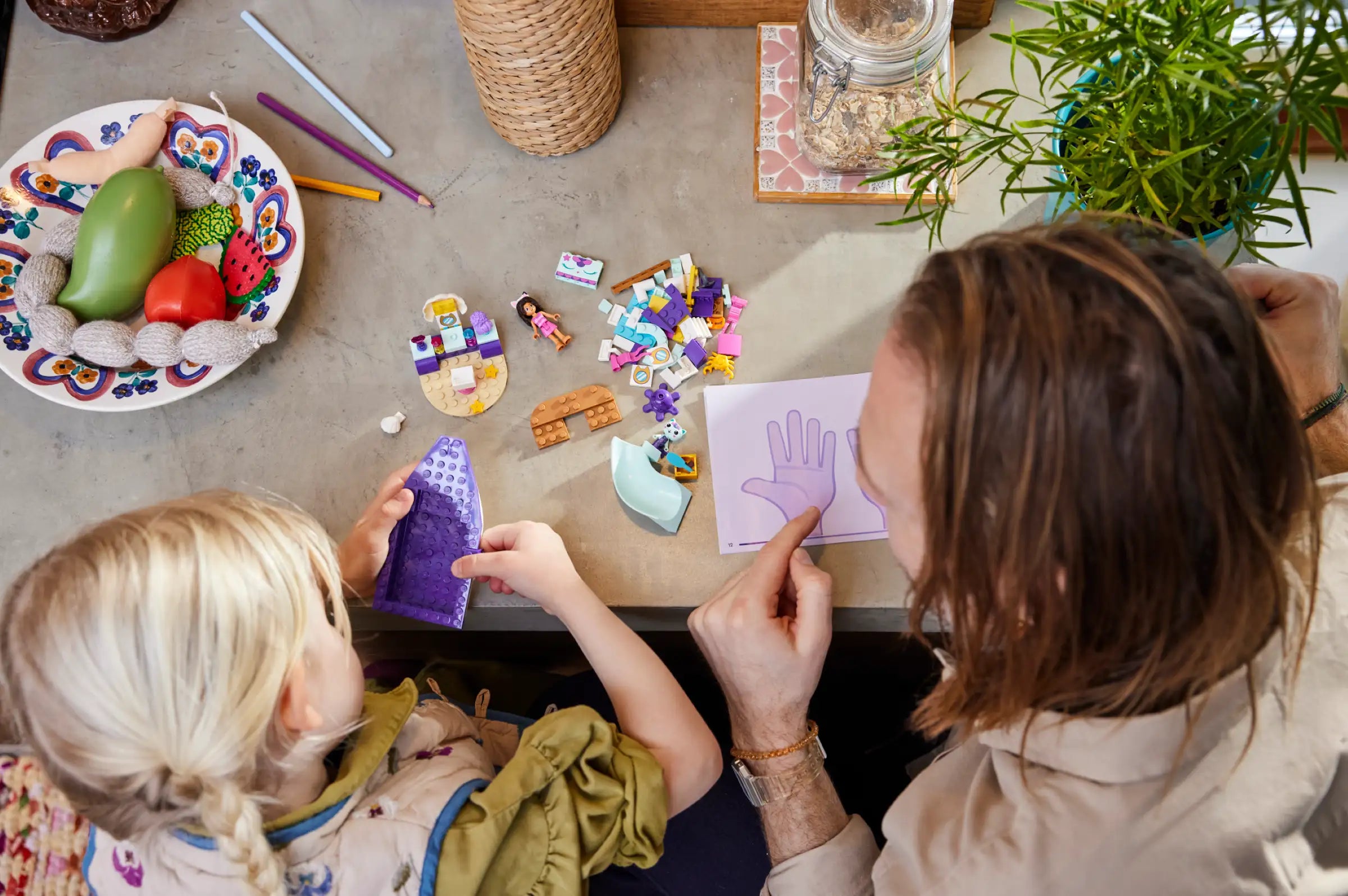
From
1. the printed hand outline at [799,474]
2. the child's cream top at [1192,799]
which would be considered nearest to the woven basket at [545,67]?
the printed hand outline at [799,474]

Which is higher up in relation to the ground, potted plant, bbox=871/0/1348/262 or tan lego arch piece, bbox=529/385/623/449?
potted plant, bbox=871/0/1348/262

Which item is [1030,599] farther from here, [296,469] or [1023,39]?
[296,469]

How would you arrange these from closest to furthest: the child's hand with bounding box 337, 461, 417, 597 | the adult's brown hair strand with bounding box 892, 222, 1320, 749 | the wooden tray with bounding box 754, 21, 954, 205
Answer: the adult's brown hair strand with bounding box 892, 222, 1320, 749 < the child's hand with bounding box 337, 461, 417, 597 < the wooden tray with bounding box 754, 21, 954, 205

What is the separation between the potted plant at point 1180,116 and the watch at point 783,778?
453mm

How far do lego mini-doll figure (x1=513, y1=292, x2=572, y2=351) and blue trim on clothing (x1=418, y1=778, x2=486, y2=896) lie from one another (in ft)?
1.30

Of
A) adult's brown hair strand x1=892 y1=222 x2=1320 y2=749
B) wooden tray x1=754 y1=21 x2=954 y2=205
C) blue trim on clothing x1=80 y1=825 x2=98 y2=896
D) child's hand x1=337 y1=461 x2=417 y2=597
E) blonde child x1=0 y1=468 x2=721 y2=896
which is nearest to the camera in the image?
adult's brown hair strand x1=892 y1=222 x2=1320 y2=749

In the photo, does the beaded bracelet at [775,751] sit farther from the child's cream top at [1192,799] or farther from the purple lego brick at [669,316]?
the purple lego brick at [669,316]

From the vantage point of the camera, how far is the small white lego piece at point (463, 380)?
0.83m

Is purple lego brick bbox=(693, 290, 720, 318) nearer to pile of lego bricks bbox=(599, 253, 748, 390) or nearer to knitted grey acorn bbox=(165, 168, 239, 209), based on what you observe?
pile of lego bricks bbox=(599, 253, 748, 390)

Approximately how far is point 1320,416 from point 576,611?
2.04 feet

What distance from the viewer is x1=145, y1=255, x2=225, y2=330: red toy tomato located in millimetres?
808

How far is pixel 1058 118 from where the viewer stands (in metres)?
0.76

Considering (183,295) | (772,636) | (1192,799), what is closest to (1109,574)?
(1192,799)

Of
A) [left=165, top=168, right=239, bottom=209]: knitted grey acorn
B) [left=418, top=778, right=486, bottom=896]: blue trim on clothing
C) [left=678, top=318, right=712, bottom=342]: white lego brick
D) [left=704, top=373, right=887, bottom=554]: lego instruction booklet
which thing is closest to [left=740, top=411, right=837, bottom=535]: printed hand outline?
[left=704, top=373, right=887, bottom=554]: lego instruction booklet
